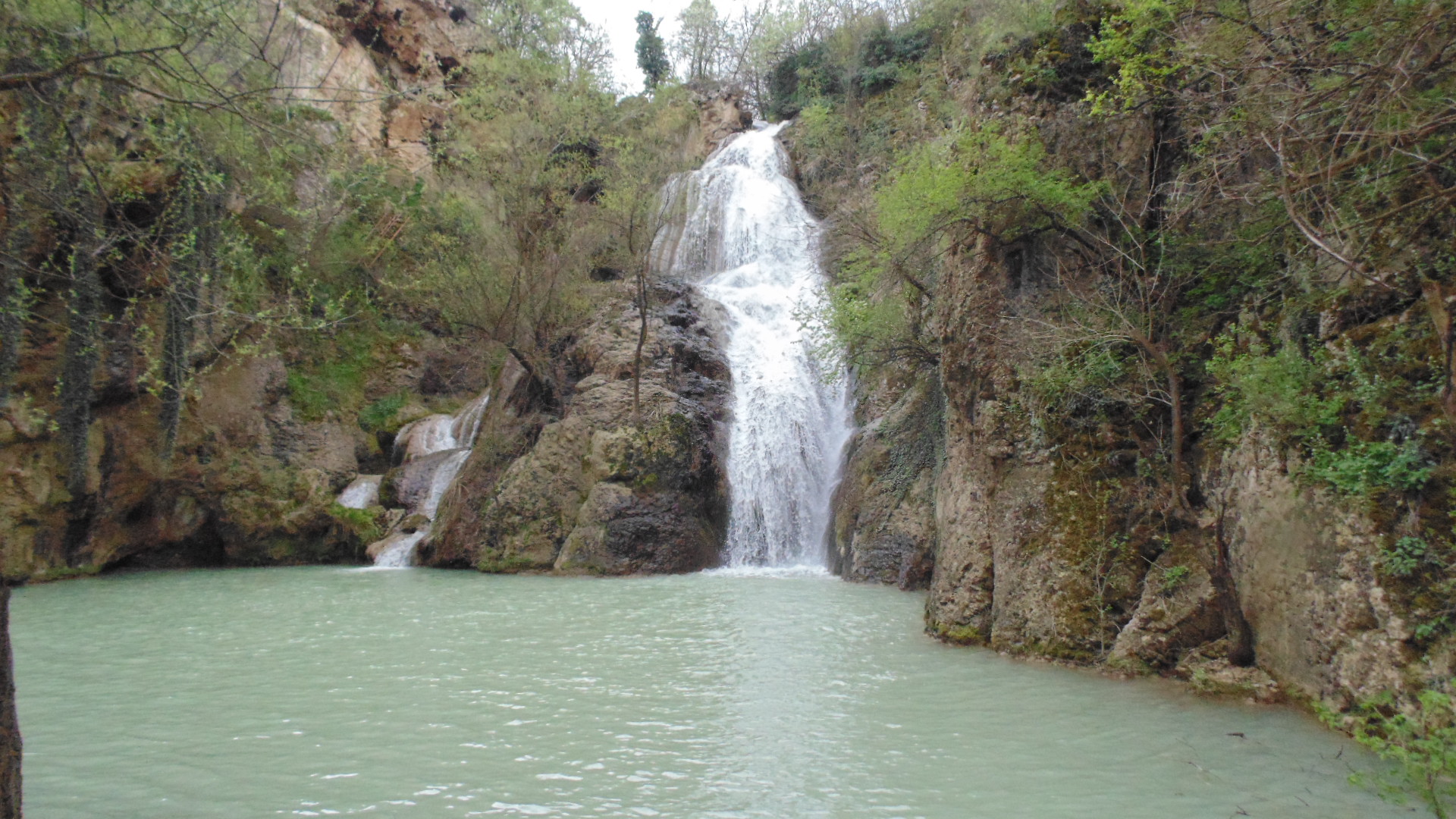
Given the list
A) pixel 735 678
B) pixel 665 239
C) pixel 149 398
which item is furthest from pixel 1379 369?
pixel 665 239

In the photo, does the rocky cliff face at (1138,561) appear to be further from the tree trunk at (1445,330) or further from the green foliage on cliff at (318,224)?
the green foliage on cliff at (318,224)

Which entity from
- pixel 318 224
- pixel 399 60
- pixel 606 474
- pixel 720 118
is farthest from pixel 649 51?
pixel 606 474

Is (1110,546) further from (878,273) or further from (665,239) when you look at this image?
(665,239)

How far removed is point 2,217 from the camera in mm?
5074

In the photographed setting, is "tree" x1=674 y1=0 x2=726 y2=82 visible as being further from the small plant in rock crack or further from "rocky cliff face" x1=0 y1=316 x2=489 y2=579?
the small plant in rock crack

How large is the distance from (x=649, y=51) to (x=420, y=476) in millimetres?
28544

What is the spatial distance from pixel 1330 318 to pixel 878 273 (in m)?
6.84

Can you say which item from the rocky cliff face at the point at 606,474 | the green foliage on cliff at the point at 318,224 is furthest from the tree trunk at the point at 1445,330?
the rocky cliff face at the point at 606,474

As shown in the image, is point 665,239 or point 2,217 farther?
point 665,239

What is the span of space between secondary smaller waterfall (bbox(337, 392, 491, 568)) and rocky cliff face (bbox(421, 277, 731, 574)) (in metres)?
0.98

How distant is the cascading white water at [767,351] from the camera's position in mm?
15836

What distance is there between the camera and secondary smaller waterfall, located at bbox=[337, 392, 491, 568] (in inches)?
661

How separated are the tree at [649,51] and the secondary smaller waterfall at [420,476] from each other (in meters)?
23.9

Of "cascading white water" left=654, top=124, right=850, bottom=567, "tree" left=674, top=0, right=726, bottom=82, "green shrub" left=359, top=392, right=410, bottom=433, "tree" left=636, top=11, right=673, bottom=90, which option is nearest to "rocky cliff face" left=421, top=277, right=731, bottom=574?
"cascading white water" left=654, top=124, right=850, bottom=567
